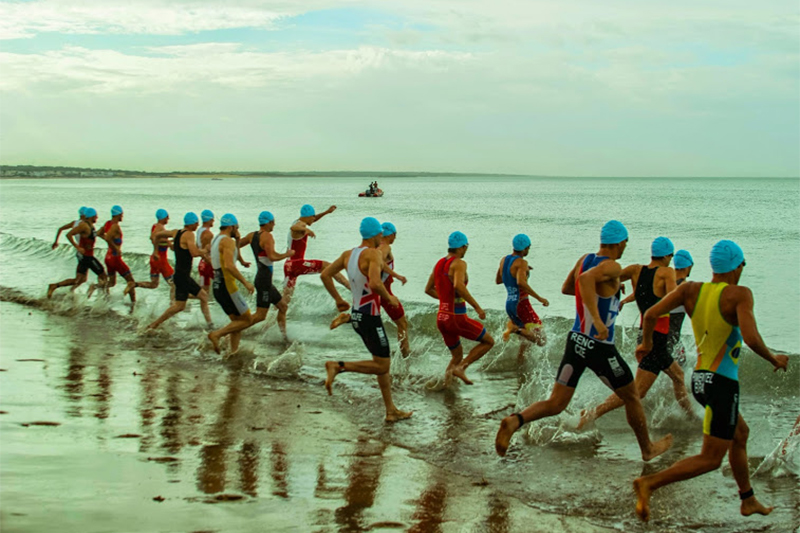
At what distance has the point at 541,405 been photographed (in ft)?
19.4

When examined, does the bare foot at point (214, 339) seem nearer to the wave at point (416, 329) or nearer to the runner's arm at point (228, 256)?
the runner's arm at point (228, 256)

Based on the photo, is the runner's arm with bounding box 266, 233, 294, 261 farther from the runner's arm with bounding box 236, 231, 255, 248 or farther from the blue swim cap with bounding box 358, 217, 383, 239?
the blue swim cap with bounding box 358, 217, 383, 239

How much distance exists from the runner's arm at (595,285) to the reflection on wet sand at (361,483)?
6.64ft

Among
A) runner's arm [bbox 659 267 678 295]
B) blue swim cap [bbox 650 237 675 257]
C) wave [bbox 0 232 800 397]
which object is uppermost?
blue swim cap [bbox 650 237 675 257]

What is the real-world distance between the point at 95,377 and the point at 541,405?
217 inches

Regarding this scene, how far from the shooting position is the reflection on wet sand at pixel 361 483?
500cm

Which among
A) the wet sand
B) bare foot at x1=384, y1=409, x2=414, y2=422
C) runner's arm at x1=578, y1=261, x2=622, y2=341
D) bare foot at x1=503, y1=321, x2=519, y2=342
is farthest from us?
bare foot at x1=503, y1=321, x2=519, y2=342

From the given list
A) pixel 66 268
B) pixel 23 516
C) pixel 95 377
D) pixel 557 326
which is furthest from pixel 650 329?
pixel 66 268

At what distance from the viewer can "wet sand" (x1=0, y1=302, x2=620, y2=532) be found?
493cm

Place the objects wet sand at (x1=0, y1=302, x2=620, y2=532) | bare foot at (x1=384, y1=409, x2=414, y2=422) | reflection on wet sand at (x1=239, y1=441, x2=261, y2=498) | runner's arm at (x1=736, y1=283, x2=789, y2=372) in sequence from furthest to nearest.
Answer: bare foot at (x1=384, y1=409, x2=414, y2=422) < reflection on wet sand at (x1=239, y1=441, x2=261, y2=498) < wet sand at (x1=0, y1=302, x2=620, y2=532) < runner's arm at (x1=736, y1=283, x2=789, y2=372)

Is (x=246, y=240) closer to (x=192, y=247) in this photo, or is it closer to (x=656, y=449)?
(x=192, y=247)

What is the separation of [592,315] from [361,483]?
213 centimetres

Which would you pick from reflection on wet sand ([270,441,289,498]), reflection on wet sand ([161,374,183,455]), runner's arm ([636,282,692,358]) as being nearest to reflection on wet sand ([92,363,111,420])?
reflection on wet sand ([161,374,183,455])

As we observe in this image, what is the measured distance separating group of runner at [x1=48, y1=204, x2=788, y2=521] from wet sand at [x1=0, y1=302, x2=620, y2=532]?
0.65 metres
